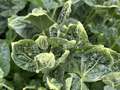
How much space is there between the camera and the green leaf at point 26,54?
0.98 metres

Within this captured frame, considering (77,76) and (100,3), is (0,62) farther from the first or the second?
(100,3)

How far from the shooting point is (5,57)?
1054 mm

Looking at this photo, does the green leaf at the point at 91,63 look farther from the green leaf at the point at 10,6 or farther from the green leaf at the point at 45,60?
the green leaf at the point at 10,6

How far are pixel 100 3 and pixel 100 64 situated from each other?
25cm

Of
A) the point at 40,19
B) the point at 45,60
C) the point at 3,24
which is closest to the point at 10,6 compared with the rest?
the point at 3,24

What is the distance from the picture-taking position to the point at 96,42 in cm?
115

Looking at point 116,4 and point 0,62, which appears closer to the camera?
point 0,62

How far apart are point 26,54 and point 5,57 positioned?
92 mm

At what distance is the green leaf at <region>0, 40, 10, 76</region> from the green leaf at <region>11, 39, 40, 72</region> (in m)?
0.06

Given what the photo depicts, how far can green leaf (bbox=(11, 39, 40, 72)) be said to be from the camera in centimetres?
98

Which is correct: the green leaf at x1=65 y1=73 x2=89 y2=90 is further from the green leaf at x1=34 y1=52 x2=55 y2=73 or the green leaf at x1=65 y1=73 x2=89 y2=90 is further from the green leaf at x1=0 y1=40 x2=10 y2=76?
the green leaf at x1=0 y1=40 x2=10 y2=76

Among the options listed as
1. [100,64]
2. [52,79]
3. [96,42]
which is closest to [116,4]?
[96,42]

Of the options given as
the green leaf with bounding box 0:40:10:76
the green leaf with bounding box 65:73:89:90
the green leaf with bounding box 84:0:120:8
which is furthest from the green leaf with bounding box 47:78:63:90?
the green leaf with bounding box 84:0:120:8

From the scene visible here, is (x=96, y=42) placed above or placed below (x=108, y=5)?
below
